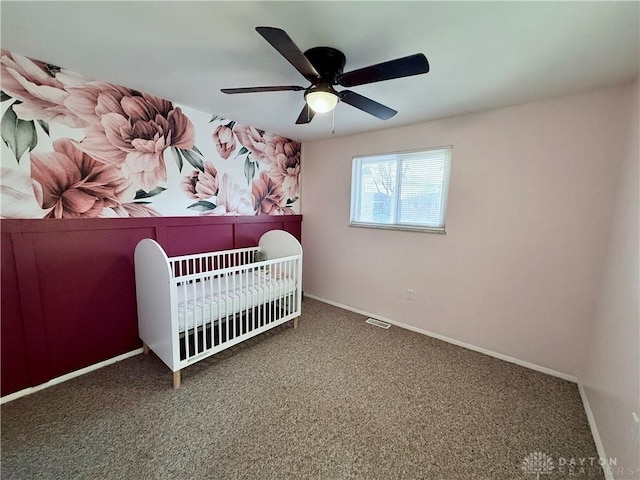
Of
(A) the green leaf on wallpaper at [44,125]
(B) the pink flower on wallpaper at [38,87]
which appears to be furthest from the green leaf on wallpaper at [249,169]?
(A) the green leaf on wallpaper at [44,125]

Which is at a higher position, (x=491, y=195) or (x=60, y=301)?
(x=491, y=195)

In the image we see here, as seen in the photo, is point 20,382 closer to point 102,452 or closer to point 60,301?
point 60,301

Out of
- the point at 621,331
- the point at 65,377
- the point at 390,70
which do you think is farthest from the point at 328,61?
the point at 65,377

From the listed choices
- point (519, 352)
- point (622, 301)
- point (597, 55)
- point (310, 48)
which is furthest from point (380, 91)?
point (519, 352)

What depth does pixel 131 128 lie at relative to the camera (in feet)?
6.91

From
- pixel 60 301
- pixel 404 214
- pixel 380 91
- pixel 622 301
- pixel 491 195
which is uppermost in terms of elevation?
pixel 380 91

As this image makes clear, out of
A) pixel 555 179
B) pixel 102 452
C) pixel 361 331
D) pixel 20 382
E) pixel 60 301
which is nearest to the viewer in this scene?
pixel 102 452

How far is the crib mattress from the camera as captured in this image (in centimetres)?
194

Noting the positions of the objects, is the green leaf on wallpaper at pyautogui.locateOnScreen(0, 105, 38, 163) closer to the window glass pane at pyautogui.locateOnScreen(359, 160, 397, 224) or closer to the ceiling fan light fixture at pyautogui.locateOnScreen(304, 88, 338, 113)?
the ceiling fan light fixture at pyautogui.locateOnScreen(304, 88, 338, 113)

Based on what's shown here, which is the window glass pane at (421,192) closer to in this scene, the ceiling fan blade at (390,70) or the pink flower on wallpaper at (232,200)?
the ceiling fan blade at (390,70)

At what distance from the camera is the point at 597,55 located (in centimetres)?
145

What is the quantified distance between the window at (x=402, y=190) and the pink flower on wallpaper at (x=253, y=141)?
3.62 ft

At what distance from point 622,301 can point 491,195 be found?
43.5 inches

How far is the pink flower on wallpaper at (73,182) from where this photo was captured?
175 cm
